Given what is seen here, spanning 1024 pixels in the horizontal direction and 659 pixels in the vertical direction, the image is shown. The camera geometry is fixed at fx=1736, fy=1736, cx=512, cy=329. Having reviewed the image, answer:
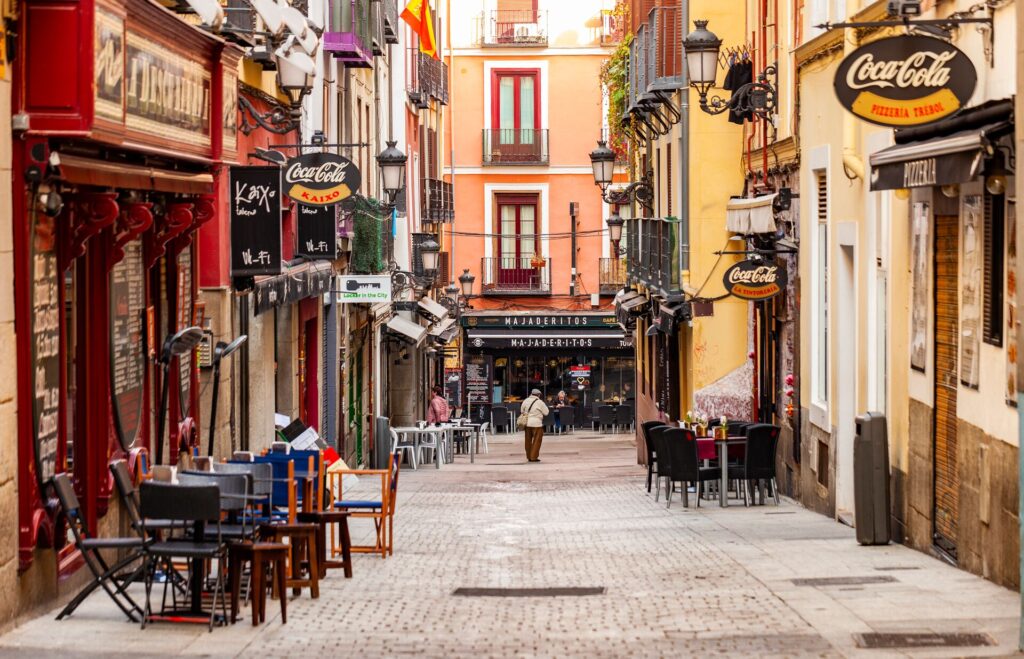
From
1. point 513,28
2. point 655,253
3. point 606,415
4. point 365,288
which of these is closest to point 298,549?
point 365,288

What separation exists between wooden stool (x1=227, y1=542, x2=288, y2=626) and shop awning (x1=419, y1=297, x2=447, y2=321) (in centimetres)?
2863

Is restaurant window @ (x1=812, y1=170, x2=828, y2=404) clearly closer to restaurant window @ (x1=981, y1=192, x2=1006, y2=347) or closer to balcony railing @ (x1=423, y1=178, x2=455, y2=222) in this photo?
restaurant window @ (x1=981, y1=192, x2=1006, y2=347)

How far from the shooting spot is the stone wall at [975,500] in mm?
11211

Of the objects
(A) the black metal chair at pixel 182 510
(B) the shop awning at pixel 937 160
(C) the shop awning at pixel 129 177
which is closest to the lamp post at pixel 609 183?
(C) the shop awning at pixel 129 177

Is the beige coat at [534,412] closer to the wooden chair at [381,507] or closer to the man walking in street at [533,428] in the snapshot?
the man walking in street at [533,428]

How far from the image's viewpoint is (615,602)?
11594 millimetres

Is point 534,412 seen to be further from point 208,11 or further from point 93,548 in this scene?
point 93,548

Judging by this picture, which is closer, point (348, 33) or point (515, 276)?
point (348, 33)

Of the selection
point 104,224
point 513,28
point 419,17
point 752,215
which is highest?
point 513,28

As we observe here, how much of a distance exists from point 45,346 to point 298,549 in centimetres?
241

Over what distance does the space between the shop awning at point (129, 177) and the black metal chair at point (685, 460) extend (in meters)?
7.05

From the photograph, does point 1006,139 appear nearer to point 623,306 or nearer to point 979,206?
point 979,206

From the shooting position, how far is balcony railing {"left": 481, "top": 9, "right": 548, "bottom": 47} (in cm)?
5009

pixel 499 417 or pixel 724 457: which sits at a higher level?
pixel 724 457
